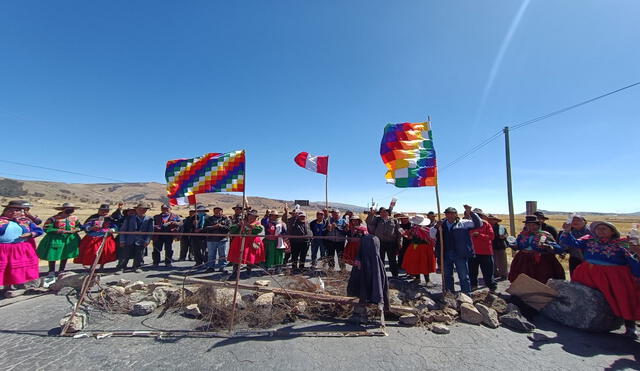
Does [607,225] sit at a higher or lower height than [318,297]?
higher

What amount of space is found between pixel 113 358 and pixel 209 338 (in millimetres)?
1277

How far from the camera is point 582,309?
4.93 metres

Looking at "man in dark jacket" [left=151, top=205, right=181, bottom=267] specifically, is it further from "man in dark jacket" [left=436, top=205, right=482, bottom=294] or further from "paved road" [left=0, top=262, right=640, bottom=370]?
"man in dark jacket" [left=436, top=205, right=482, bottom=294]

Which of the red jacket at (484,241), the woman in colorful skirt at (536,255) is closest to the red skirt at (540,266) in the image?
the woman in colorful skirt at (536,255)

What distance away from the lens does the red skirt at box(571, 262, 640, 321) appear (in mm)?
4605

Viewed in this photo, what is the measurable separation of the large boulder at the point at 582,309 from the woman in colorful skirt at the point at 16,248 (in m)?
11.5

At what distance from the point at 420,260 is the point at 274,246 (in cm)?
455

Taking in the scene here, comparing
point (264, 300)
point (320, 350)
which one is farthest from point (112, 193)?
point (320, 350)

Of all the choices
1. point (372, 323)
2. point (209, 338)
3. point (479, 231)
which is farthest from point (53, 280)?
point (479, 231)

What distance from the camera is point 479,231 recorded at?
7.58 meters

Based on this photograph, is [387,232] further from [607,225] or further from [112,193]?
[112,193]

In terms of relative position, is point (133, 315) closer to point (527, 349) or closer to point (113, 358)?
point (113, 358)

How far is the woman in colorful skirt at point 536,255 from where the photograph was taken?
20.7ft

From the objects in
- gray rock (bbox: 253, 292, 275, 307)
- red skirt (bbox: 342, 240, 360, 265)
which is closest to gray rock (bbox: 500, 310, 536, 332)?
red skirt (bbox: 342, 240, 360, 265)
